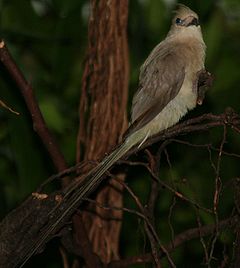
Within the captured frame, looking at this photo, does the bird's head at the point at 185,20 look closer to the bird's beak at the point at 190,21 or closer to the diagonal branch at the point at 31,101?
the bird's beak at the point at 190,21

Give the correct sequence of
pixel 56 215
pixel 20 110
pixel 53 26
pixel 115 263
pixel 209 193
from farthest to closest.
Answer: pixel 53 26
pixel 209 193
pixel 20 110
pixel 115 263
pixel 56 215

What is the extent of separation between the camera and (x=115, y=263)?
153 inches

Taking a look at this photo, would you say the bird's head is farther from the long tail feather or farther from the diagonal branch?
the diagonal branch

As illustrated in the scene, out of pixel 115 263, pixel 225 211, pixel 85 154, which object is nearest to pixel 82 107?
pixel 85 154

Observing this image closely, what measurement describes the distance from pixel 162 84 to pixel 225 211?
3.68 ft

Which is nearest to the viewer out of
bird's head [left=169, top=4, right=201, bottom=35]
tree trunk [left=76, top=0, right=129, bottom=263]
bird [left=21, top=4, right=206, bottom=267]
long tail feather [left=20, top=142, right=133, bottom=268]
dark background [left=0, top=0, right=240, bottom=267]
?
long tail feather [left=20, top=142, right=133, bottom=268]

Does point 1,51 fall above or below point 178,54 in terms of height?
above

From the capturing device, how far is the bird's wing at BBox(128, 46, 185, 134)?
4.19m

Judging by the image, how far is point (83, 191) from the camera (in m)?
3.48

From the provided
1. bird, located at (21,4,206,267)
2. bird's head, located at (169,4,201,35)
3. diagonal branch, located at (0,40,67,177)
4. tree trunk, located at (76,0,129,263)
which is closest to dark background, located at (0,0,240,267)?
bird's head, located at (169,4,201,35)

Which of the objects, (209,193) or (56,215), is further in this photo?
(209,193)

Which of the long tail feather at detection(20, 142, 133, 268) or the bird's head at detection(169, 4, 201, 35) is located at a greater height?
the bird's head at detection(169, 4, 201, 35)

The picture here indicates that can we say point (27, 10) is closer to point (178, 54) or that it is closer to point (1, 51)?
point (178, 54)

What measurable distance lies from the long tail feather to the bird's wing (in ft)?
1.49
